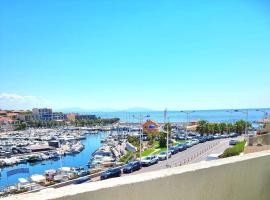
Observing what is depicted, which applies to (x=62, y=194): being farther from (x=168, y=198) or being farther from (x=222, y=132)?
(x=222, y=132)

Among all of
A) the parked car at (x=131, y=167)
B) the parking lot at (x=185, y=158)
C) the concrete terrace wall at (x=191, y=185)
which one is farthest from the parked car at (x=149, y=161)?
the concrete terrace wall at (x=191, y=185)

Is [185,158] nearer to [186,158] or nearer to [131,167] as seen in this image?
[186,158]

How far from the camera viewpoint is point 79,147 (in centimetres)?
5584

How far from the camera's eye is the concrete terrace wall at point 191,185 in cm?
131

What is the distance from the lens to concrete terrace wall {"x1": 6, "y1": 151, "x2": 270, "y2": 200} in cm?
131

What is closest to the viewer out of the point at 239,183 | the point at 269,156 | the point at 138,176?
the point at 138,176

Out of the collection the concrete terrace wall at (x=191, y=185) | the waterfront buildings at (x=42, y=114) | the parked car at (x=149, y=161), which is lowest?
the parked car at (x=149, y=161)

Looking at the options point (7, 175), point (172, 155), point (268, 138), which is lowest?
point (7, 175)

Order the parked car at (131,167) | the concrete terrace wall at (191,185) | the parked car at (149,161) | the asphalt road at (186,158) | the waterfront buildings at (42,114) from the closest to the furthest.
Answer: the concrete terrace wall at (191,185) < the parked car at (131,167) < the asphalt road at (186,158) < the parked car at (149,161) < the waterfront buildings at (42,114)

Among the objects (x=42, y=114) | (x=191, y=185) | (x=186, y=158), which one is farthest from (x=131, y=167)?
(x=42, y=114)

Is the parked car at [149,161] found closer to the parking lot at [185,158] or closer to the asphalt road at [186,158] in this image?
the parking lot at [185,158]

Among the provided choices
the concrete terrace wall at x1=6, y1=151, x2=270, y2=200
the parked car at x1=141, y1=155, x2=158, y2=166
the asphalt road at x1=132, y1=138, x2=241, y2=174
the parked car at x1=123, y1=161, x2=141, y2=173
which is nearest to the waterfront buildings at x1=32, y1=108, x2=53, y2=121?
the asphalt road at x1=132, y1=138, x2=241, y2=174

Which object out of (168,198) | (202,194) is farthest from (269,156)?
(168,198)

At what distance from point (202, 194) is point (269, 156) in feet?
2.65
